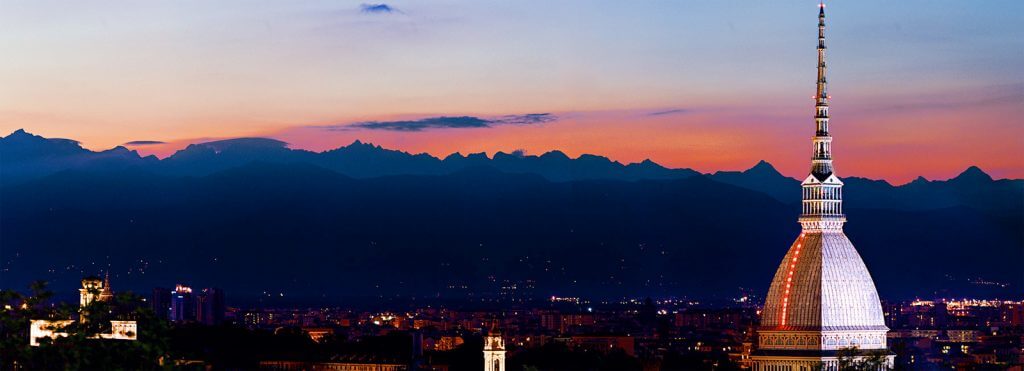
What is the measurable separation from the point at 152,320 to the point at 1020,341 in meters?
141

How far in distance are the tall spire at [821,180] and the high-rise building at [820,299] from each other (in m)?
0.04

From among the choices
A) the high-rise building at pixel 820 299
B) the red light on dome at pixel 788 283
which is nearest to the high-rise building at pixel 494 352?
the high-rise building at pixel 820 299

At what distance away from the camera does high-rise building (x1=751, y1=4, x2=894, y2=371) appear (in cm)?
9862

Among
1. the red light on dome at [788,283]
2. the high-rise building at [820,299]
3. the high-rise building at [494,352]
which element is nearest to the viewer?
the high-rise building at [820,299]

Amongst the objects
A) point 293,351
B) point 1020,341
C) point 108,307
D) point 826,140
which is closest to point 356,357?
point 293,351

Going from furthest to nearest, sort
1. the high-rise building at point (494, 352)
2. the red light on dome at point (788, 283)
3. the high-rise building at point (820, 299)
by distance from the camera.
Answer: the high-rise building at point (494, 352) < the red light on dome at point (788, 283) < the high-rise building at point (820, 299)

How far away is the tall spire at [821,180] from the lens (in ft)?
326

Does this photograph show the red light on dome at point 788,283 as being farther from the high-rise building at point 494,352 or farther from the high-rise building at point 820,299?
the high-rise building at point 494,352

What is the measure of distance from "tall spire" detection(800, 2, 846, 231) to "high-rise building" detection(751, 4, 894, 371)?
37 millimetres

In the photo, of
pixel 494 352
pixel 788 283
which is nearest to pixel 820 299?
pixel 788 283

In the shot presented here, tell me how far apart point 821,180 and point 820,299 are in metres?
4.85

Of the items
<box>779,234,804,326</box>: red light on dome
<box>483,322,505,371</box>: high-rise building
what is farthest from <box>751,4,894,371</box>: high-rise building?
<box>483,322,505,371</box>: high-rise building

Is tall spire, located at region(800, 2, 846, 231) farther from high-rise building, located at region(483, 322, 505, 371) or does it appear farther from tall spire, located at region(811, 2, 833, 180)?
high-rise building, located at region(483, 322, 505, 371)

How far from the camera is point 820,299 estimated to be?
325 ft
